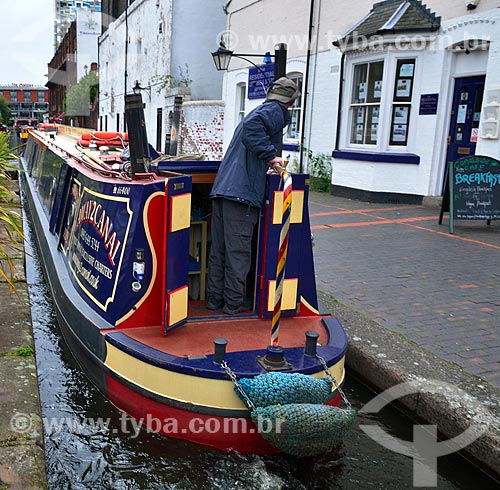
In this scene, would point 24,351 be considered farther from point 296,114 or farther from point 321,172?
point 296,114

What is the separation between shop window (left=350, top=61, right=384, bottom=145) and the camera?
11523 mm

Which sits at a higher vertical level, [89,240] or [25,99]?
[25,99]

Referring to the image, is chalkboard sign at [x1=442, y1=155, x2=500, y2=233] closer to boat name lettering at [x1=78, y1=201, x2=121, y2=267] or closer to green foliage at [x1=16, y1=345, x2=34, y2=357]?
boat name lettering at [x1=78, y1=201, x2=121, y2=267]

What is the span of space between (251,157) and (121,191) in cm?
92

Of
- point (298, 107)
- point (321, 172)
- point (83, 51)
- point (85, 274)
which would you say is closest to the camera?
point (85, 274)

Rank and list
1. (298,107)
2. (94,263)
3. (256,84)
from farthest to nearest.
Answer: (256,84), (298,107), (94,263)

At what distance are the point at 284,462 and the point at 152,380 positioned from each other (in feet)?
2.96

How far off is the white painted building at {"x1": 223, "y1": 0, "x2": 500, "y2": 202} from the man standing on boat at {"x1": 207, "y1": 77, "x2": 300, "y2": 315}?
6621 millimetres

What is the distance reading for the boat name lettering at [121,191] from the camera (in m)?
3.66

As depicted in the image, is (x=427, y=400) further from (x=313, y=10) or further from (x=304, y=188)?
(x=313, y=10)

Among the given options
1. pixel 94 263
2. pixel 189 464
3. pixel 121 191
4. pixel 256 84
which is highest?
pixel 256 84

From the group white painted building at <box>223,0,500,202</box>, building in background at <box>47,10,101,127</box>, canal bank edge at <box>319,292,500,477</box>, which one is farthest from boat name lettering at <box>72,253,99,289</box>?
building in background at <box>47,10,101,127</box>

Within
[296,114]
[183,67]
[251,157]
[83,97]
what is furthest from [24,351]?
[83,97]

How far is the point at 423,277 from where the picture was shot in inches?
240
